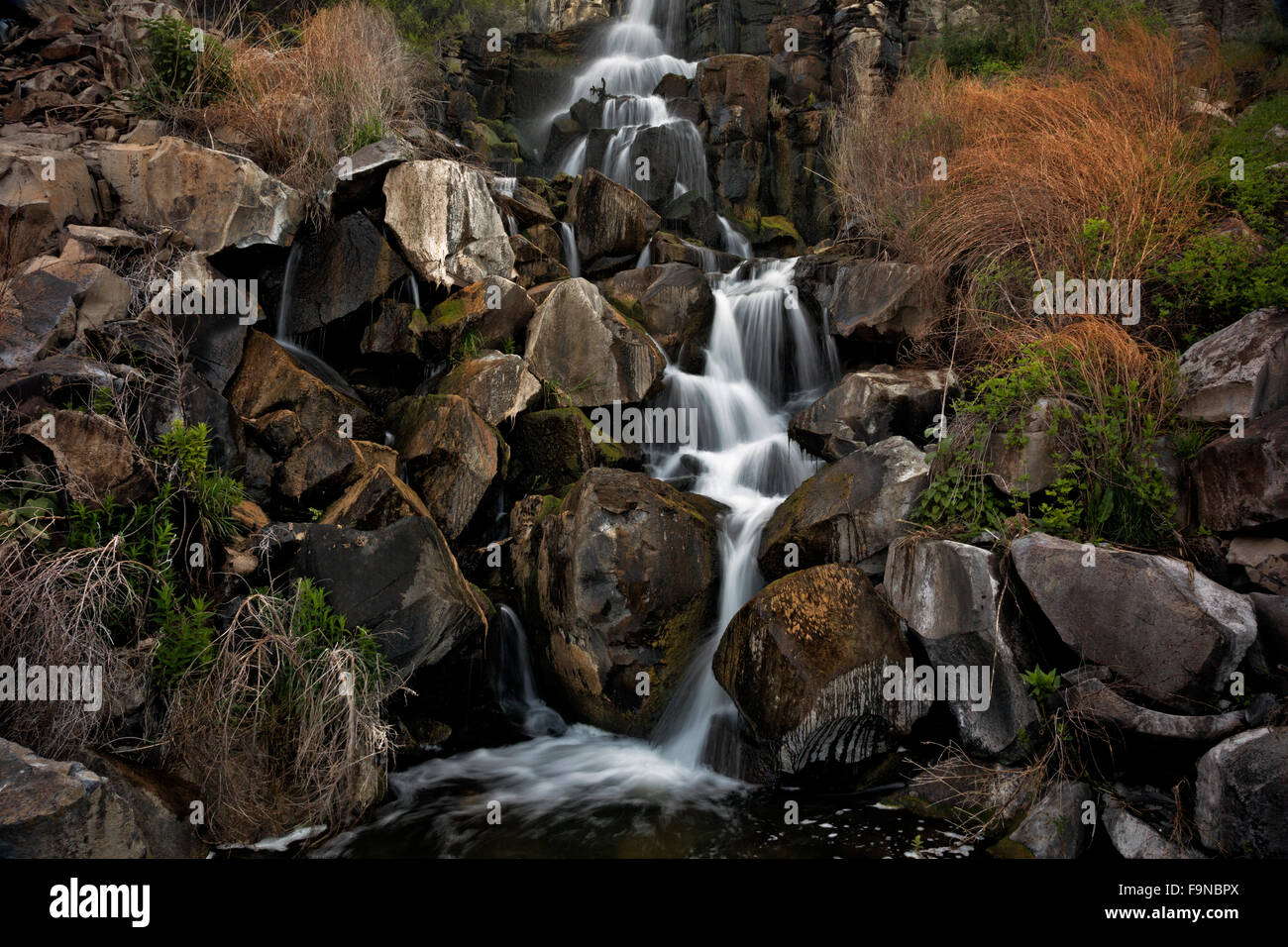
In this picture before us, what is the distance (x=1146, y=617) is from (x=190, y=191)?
7.98 meters

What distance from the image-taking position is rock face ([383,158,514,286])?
8.09m

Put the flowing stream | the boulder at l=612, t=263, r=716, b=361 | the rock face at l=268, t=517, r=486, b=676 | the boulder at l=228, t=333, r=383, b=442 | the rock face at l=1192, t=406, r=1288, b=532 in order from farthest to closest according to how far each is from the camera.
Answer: the boulder at l=612, t=263, r=716, b=361 → the boulder at l=228, t=333, r=383, b=442 → the rock face at l=268, t=517, r=486, b=676 → the flowing stream → the rock face at l=1192, t=406, r=1288, b=532

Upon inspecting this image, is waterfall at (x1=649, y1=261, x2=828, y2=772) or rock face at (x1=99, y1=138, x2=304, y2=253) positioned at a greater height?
rock face at (x1=99, y1=138, x2=304, y2=253)

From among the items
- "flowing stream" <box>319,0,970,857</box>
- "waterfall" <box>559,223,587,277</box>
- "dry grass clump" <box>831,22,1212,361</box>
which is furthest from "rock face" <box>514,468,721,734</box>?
"waterfall" <box>559,223,587,277</box>

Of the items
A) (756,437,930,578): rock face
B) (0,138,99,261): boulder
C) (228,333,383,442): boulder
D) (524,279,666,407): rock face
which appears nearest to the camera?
(756,437,930,578): rock face

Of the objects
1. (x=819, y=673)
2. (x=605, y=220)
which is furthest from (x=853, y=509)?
(x=605, y=220)

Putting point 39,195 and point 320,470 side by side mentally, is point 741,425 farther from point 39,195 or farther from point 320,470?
point 39,195

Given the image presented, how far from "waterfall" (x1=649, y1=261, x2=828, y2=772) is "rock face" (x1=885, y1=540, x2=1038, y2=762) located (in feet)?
4.96

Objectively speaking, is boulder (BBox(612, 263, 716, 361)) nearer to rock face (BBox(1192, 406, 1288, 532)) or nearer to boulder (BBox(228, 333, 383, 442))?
boulder (BBox(228, 333, 383, 442))

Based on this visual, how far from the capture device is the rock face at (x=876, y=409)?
7145 millimetres
